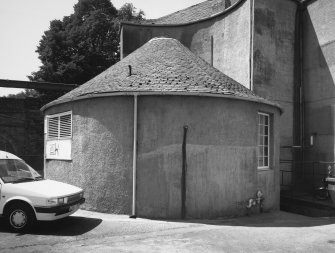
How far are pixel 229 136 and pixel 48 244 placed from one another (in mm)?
5630

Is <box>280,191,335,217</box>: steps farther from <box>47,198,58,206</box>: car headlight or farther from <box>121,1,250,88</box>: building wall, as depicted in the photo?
<box>47,198,58,206</box>: car headlight

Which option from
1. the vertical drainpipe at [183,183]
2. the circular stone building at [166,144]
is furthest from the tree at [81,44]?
the vertical drainpipe at [183,183]

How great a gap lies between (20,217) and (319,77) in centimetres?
1344

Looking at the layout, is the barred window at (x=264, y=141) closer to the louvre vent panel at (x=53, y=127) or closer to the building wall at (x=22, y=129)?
the louvre vent panel at (x=53, y=127)

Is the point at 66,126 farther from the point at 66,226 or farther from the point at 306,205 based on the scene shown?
the point at 306,205

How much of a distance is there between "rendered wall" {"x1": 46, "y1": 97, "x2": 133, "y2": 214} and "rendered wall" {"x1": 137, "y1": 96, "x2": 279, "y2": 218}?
15.2 inches

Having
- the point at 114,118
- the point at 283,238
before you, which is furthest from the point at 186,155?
the point at 283,238

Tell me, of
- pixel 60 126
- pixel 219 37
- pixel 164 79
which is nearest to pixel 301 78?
pixel 219 37

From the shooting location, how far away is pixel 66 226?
8.48 m

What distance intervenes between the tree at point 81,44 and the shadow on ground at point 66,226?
2585cm

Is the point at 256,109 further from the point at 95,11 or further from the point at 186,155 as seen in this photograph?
the point at 95,11

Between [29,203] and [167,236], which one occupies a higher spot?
[29,203]

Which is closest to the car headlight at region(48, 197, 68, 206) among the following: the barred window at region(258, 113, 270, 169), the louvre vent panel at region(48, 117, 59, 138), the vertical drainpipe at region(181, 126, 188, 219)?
the vertical drainpipe at region(181, 126, 188, 219)

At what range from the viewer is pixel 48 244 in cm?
697
